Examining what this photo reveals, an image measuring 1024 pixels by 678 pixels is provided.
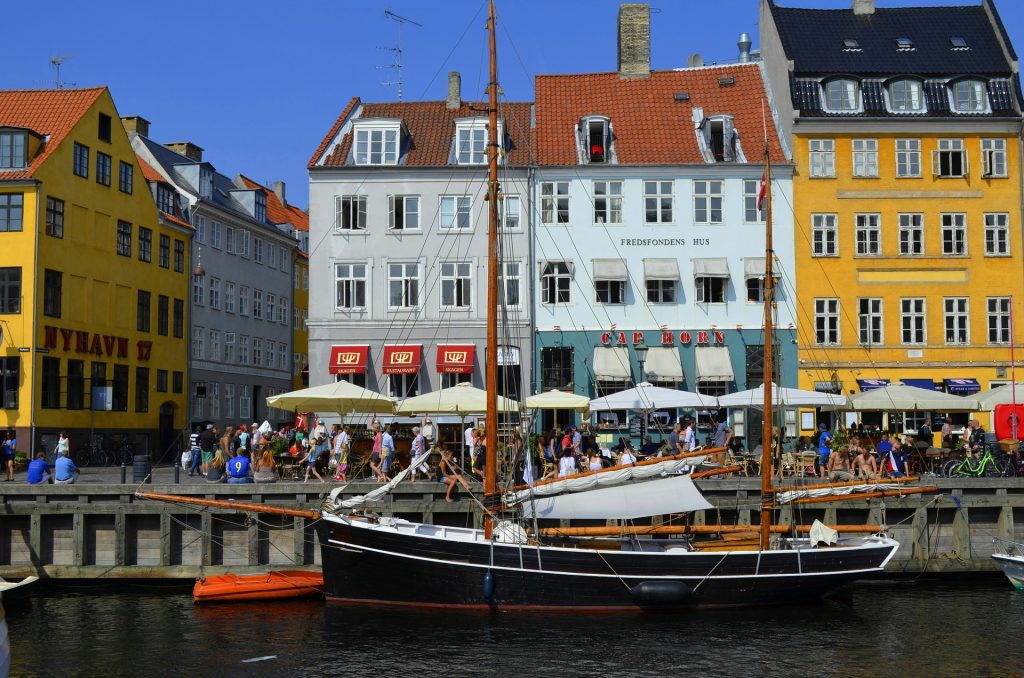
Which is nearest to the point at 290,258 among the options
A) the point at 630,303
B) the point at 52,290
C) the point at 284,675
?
the point at 52,290

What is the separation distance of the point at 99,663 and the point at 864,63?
37341 millimetres

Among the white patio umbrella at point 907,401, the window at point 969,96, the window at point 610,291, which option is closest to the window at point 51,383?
the window at point 610,291

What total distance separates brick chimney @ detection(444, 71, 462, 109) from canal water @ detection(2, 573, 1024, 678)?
29.0 meters

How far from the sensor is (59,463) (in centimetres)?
2983

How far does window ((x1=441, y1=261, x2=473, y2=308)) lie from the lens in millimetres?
45500

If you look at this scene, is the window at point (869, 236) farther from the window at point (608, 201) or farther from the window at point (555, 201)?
the window at point (555, 201)

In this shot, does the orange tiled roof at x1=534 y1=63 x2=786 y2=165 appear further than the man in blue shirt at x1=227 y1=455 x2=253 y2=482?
Yes

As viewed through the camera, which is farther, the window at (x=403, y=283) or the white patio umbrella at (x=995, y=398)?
the window at (x=403, y=283)

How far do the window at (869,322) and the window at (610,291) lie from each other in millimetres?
9011

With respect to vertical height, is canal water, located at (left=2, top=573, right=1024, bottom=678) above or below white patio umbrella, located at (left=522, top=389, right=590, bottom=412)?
below

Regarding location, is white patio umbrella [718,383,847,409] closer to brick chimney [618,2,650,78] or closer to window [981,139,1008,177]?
window [981,139,1008,177]

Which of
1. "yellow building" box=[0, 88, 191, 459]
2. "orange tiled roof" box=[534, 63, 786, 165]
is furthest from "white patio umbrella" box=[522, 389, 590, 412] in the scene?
"yellow building" box=[0, 88, 191, 459]

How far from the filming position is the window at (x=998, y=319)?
146 feet

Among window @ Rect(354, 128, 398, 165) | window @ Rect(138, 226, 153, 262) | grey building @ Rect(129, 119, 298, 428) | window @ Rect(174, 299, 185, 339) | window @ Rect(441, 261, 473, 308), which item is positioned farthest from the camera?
grey building @ Rect(129, 119, 298, 428)
